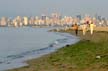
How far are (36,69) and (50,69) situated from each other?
0.83 metres

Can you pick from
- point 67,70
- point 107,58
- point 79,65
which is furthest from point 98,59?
point 67,70

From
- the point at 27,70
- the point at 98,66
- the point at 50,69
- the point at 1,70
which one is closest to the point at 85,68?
the point at 98,66

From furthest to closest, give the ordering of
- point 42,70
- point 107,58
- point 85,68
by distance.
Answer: point 107,58 → point 42,70 → point 85,68

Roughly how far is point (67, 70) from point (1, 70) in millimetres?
4315

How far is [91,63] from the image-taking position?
16422mm

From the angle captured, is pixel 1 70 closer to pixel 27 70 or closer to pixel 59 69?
pixel 27 70

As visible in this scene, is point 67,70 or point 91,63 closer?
point 67,70

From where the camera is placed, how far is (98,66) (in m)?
15.3

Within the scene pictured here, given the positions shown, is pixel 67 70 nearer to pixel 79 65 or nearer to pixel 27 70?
pixel 79 65

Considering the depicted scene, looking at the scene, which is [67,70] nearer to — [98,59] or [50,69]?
[50,69]

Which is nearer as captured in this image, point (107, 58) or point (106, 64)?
point (106, 64)

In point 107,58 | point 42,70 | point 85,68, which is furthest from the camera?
point 107,58

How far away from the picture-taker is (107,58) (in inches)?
679

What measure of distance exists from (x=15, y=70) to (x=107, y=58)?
4.51 meters
